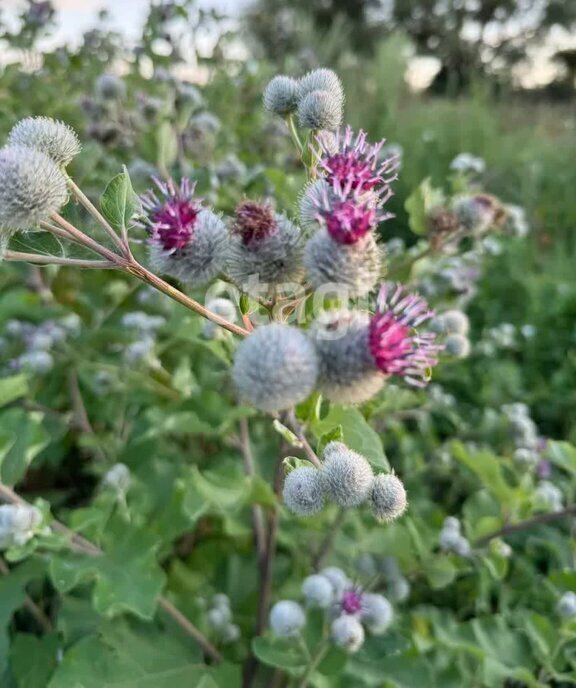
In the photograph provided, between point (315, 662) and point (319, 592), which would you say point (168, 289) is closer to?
point (319, 592)

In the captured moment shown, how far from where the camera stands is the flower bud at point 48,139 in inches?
46.3

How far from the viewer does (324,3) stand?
80.5ft

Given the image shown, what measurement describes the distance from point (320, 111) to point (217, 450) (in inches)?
78.7

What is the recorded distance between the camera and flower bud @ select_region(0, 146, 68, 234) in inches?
40.9

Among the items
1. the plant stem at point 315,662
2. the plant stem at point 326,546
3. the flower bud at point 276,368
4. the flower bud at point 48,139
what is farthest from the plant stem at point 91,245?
the plant stem at point 326,546

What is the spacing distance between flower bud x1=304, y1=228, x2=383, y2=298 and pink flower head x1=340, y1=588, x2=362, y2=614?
0.97 meters

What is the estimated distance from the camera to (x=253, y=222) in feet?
3.71

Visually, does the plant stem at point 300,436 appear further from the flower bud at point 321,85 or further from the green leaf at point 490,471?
the green leaf at point 490,471

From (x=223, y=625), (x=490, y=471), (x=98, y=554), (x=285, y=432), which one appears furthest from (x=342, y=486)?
(x=223, y=625)

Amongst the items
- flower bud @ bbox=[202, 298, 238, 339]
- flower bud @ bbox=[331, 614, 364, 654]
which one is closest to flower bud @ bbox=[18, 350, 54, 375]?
flower bud @ bbox=[202, 298, 238, 339]

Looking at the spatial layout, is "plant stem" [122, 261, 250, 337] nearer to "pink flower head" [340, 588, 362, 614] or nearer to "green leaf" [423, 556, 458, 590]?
"pink flower head" [340, 588, 362, 614]

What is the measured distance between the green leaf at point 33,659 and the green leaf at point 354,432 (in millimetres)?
1106

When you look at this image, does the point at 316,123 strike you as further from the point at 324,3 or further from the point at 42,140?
the point at 324,3

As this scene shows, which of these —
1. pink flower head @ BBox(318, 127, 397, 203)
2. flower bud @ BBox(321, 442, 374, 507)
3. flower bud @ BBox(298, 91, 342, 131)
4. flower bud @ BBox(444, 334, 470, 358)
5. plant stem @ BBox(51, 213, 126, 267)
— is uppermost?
flower bud @ BBox(298, 91, 342, 131)
